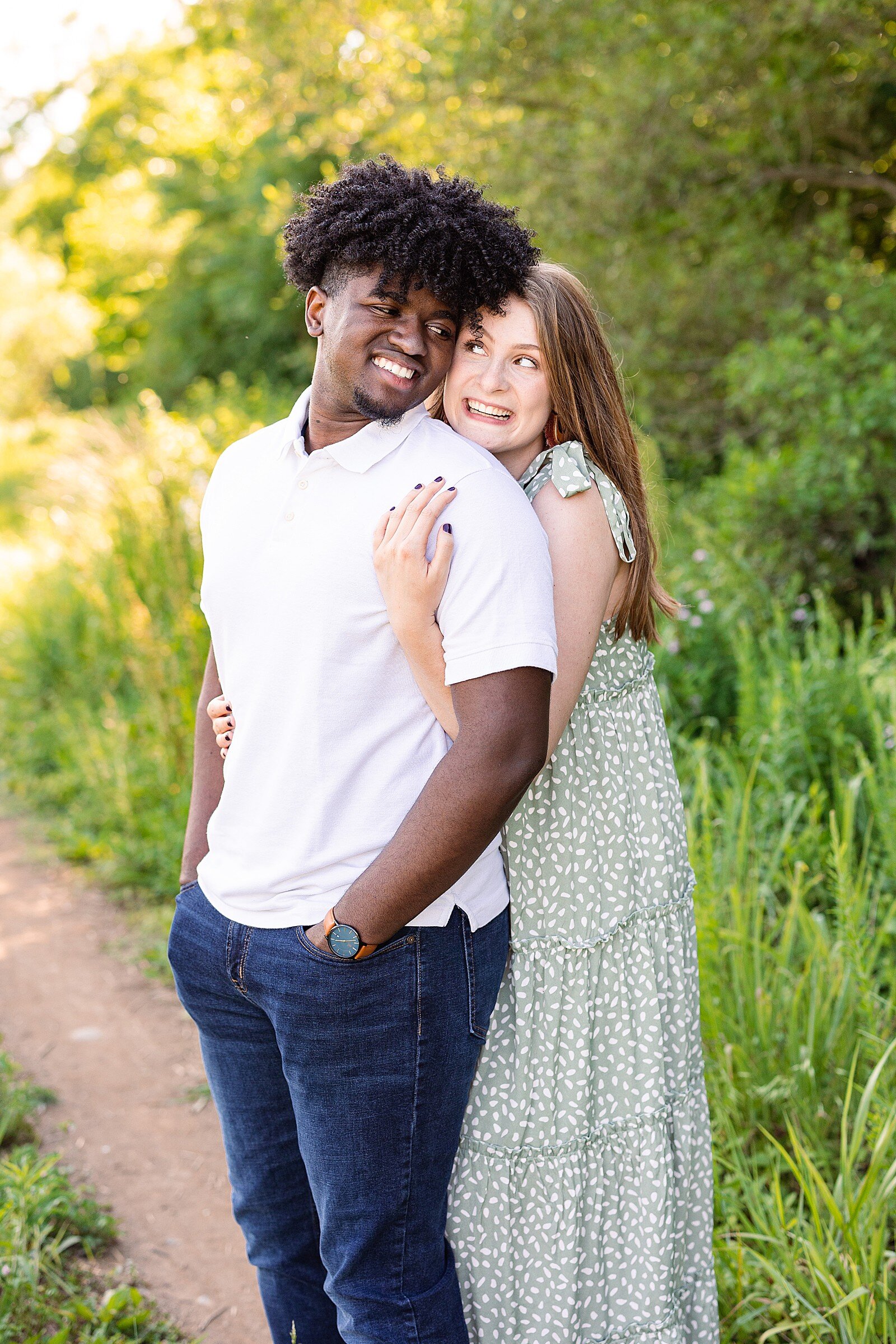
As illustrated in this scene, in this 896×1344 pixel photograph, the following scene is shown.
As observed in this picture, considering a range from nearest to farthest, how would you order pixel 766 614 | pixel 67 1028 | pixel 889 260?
pixel 67 1028 → pixel 766 614 → pixel 889 260

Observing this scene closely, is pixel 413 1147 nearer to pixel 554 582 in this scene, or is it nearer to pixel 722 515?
pixel 554 582

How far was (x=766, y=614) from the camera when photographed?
5.01 m

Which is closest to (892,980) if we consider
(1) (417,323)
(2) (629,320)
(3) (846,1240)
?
(3) (846,1240)

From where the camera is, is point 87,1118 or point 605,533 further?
point 87,1118

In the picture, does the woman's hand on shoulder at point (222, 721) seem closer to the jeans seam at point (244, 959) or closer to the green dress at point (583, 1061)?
the jeans seam at point (244, 959)

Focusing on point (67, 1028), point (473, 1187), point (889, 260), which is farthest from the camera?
point (889, 260)

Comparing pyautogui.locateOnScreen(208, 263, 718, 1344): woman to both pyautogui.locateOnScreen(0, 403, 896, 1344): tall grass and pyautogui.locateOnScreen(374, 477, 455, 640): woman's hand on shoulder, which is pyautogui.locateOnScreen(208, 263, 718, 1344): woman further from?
pyautogui.locateOnScreen(0, 403, 896, 1344): tall grass

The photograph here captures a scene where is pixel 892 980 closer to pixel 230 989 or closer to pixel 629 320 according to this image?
pixel 230 989

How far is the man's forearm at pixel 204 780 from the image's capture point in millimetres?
2014

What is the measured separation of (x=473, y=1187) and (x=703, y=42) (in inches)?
238

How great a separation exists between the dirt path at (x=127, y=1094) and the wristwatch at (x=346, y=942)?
152 centimetres

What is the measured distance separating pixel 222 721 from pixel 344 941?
21.9 inches

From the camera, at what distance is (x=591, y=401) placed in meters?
1.84

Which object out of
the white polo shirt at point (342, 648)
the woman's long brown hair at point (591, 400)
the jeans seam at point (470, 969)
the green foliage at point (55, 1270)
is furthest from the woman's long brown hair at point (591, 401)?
the green foliage at point (55, 1270)
